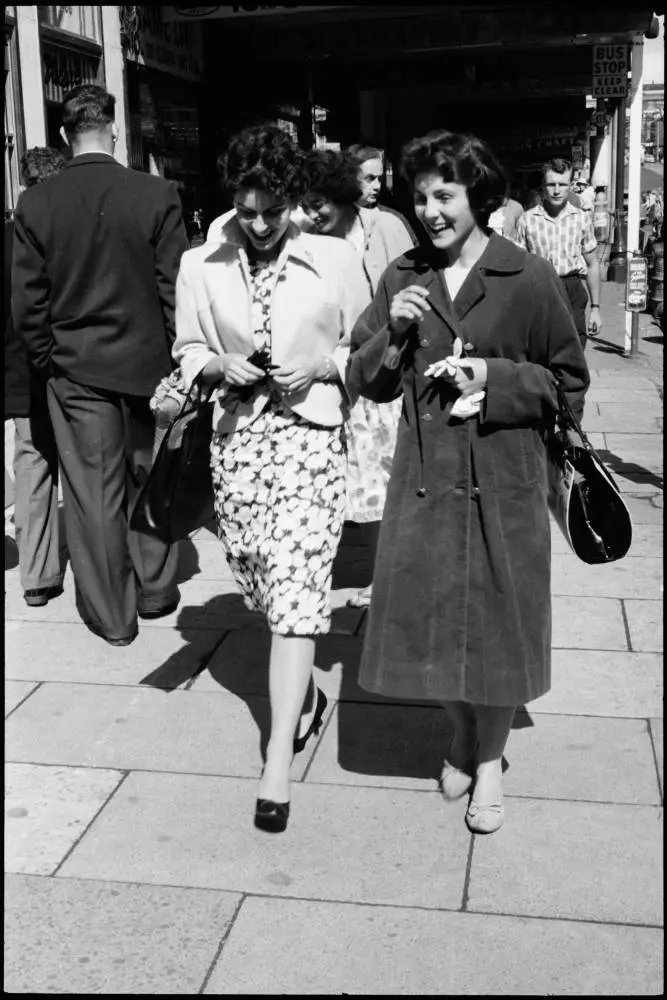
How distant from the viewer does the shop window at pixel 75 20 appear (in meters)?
9.75

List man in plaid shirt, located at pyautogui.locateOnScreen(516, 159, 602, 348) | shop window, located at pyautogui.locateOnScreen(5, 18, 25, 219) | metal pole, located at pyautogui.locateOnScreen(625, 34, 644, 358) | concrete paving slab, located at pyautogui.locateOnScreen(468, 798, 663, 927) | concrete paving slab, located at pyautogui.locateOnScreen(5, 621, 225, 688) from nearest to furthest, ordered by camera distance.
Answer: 1. concrete paving slab, located at pyautogui.locateOnScreen(468, 798, 663, 927)
2. concrete paving slab, located at pyautogui.locateOnScreen(5, 621, 225, 688)
3. man in plaid shirt, located at pyautogui.locateOnScreen(516, 159, 602, 348)
4. shop window, located at pyautogui.locateOnScreen(5, 18, 25, 219)
5. metal pole, located at pyautogui.locateOnScreen(625, 34, 644, 358)

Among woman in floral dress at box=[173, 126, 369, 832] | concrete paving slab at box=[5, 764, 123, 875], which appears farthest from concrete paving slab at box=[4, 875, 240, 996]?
woman in floral dress at box=[173, 126, 369, 832]

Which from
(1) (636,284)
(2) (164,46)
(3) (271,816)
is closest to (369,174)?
(3) (271,816)

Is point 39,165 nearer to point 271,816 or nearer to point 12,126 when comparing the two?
point 271,816

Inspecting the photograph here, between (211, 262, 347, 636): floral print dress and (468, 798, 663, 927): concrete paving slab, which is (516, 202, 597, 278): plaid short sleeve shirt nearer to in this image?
(211, 262, 347, 636): floral print dress

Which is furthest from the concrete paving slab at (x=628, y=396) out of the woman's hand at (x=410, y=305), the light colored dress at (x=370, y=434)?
the woman's hand at (x=410, y=305)

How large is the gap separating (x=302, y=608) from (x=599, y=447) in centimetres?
568

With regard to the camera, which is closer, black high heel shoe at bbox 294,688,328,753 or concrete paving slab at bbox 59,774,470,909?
concrete paving slab at bbox 59,774,470,909

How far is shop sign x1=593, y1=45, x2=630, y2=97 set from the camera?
17594 millimetres

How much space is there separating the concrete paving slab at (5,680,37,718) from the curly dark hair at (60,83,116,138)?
209cm

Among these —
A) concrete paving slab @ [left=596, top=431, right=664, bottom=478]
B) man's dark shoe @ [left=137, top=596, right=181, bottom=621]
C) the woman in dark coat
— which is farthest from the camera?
concrete paving slab @ [left=596, top=431, right=664, bottom=478]

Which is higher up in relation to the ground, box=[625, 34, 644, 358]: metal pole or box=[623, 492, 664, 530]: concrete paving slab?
box=[625, 34, 644, 358]: metal pole

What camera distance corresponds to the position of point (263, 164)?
3.82m

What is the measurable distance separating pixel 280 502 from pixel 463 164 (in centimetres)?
109
